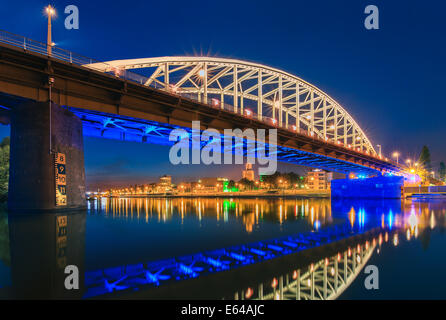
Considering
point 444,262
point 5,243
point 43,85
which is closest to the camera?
point 444,262

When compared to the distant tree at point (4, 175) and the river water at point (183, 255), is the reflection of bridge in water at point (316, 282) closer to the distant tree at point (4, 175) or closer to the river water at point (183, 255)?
the river water at point (183, 255)

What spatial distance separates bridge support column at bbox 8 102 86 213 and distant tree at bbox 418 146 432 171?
163 metres

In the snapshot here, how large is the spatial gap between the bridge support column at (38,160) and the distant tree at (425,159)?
163 m

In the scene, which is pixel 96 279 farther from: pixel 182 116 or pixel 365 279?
pixel 182 116

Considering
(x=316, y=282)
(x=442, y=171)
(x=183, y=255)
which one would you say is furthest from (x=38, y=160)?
(x=442, y=171)

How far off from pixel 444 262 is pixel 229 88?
161ft

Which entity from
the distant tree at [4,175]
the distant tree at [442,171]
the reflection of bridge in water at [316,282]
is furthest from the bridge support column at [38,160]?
the distant tree at [442,171]

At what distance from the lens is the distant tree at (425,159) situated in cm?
13362

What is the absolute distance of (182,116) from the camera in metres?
27.0

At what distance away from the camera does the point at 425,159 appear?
135 m

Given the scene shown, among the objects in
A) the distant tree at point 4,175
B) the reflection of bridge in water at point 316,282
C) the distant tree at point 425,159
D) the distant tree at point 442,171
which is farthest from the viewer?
the distant tree at point 442,171

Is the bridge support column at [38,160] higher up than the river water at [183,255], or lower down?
higher up

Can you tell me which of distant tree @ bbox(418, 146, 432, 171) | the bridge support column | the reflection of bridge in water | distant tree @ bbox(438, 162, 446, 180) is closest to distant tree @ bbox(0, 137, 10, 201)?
the bridge support column
